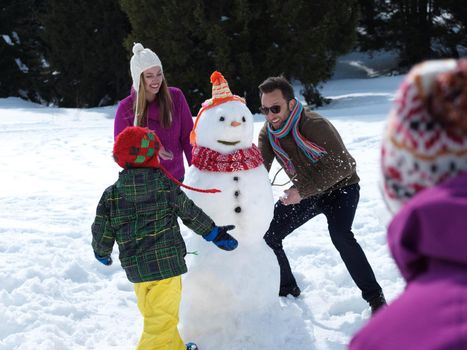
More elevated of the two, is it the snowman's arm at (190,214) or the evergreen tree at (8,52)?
the snowman's arm at (190,214)

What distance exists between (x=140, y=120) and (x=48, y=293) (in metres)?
1.41

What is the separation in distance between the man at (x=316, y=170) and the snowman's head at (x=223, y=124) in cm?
16

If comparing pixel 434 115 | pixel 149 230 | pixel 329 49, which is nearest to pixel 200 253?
pixel 149 230

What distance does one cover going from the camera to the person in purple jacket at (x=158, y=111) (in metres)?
4.04

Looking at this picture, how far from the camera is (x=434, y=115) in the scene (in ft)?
3.29

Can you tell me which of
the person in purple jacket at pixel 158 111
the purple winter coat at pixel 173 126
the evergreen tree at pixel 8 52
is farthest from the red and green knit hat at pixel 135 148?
the evergreen tree at pixel 8 52

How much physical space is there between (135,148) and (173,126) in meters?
1.12

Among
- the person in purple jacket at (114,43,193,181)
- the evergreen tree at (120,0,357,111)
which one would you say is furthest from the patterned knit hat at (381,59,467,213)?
the evergreen tree at (120,0,357,111)

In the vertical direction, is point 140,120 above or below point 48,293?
above

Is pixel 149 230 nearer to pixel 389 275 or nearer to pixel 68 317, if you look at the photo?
pixel 68 317

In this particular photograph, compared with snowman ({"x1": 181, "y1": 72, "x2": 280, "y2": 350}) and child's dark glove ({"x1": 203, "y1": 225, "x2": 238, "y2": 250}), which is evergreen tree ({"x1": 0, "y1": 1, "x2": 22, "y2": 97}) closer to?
snowman ({"x1": 181, "y1": 72, "x2": 280, "y2": 350})

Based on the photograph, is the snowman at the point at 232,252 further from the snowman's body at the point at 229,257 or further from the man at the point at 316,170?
the man at the point at 316,170

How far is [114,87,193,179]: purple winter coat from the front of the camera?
407 cm

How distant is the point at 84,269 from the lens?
479 centimetres
